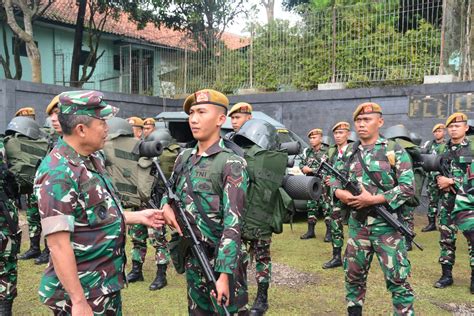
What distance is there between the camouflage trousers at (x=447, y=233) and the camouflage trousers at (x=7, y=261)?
4820 mm

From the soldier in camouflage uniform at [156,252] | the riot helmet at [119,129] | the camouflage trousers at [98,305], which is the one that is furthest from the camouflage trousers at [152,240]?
the camouflage trousers at [98,305]

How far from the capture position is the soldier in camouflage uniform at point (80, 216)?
2018mm

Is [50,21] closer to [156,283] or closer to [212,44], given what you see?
[212,44]

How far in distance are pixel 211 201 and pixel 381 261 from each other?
173 cm

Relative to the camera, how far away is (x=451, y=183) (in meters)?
5.43

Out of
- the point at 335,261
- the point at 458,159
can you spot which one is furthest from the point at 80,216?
the point at 458,159

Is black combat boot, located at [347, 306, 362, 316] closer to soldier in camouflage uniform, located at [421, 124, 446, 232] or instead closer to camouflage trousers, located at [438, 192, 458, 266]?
camouflage trousers, located at [438, 192, 458, 266]

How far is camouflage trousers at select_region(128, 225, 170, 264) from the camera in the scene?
4996mm

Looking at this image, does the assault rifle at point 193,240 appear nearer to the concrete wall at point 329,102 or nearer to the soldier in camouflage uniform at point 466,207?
the soldier in camouflage uniform at point 466,207

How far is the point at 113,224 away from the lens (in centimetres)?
229

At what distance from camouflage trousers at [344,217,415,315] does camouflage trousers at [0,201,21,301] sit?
304cm

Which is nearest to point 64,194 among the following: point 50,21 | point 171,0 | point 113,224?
point 113,224

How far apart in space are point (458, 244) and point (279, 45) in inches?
299

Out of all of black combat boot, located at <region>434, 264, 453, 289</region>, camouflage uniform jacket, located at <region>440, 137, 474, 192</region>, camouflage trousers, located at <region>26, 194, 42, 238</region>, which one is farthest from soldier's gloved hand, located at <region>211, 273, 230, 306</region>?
camouflage trousers, located at <region>26, 194, 42, 238</region>
